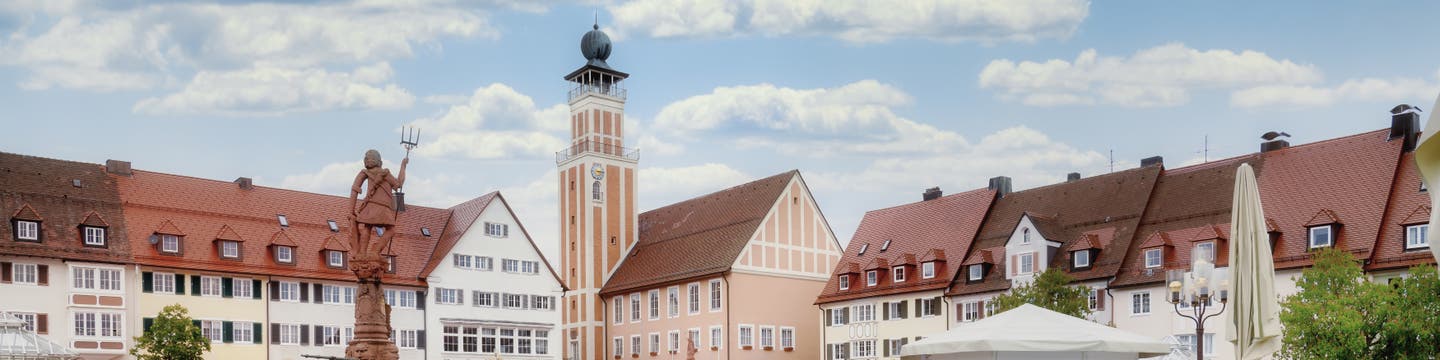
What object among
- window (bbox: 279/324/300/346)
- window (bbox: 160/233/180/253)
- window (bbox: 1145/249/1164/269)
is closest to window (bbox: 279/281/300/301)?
window (bbox: 279/324/300/346)

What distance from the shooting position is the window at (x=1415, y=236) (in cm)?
4628

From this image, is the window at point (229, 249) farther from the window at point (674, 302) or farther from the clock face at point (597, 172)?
the clock face at point (597, 172)

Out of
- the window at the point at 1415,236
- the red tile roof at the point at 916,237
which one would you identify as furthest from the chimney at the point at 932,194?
the window at the point at 1415,236

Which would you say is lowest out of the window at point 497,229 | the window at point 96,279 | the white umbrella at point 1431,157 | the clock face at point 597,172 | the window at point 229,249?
the window at point 96,279

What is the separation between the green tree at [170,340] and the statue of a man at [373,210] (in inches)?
1428

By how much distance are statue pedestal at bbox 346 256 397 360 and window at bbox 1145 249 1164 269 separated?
38145mm

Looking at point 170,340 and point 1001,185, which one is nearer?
point 170,340

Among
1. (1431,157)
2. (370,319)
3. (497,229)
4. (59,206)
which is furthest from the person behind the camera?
(497,229)

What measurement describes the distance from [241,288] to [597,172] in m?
21.8

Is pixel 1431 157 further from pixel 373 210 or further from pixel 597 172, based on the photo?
pixel 597 172

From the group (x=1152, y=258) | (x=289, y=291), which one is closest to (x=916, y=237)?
(x=1152, y=258)

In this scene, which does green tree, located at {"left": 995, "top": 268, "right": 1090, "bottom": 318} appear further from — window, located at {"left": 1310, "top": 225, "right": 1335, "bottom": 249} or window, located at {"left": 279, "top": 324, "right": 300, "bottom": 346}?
window, located at {"left": 279, "top": 324, "right": 300, "bottom": 346}

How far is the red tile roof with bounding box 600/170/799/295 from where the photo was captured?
7088 centimetres

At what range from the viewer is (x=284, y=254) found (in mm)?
63188
